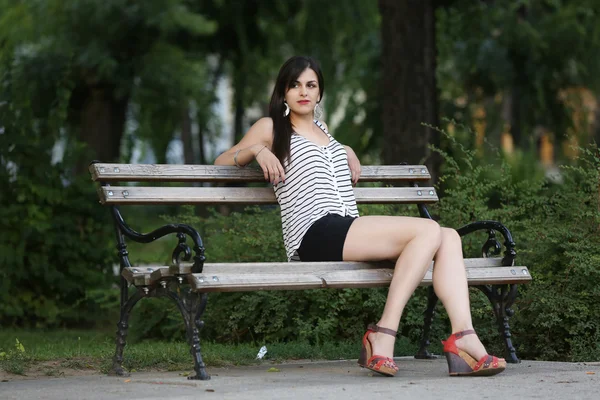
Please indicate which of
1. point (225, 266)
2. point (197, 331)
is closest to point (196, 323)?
point (197, 331)

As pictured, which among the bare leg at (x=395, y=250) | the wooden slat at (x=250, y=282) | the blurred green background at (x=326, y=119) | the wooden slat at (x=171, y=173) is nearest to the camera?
the wooden slat at (x=250, y=282)

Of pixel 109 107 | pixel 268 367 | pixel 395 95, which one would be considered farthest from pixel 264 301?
pixel 109 107

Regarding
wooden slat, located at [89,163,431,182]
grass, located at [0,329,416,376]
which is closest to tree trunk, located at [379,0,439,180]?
grass, located at [0,329,416,376]

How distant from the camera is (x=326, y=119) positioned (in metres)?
13.4

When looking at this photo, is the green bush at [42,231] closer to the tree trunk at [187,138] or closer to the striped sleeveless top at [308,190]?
the striped sleeveless top at [308,190]

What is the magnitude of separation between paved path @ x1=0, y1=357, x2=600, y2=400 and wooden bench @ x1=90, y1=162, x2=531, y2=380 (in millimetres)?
253

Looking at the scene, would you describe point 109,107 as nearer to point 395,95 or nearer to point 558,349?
point 395,95

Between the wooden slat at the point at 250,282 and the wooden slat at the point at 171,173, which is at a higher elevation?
the wooden slat at the point at 171,173

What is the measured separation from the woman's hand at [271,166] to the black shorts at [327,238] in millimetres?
296

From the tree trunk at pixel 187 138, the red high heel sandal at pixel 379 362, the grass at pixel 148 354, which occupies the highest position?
the tree trunk at pixel 187 138

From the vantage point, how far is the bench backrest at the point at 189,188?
18.1 feet

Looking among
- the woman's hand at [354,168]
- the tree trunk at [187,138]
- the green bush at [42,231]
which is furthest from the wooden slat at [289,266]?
the tree trunk at [187,138]

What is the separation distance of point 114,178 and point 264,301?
1.70 metres

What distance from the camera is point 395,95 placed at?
10.4m
